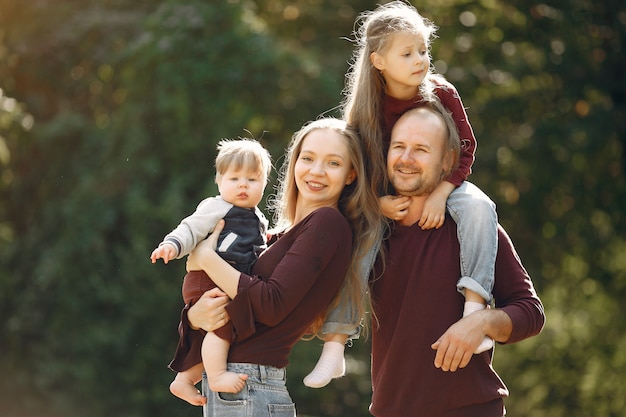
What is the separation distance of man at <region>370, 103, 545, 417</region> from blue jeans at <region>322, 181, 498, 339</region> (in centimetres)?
6

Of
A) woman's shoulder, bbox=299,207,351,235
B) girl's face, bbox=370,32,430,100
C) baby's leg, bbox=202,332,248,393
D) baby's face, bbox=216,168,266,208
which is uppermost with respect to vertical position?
girl's face, bbox=370,32,430,100

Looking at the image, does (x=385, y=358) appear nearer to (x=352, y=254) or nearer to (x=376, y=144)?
(x=352, y=254)

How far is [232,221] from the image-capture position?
3.15 metres

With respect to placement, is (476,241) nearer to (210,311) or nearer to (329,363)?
(329,363)

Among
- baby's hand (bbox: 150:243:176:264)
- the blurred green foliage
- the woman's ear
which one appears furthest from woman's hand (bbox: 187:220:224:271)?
the blurred green foliage

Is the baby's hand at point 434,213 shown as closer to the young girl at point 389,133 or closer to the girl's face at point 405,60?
the young girl at point 389,133

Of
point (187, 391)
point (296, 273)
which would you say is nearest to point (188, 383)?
point (187, 391)

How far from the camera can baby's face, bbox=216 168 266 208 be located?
3154 millimetres

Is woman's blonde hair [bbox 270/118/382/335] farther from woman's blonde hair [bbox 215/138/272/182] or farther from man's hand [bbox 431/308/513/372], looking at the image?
man's hand [bbox 431/308/513/372]

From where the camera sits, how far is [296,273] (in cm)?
298

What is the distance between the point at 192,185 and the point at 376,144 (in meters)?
6.76

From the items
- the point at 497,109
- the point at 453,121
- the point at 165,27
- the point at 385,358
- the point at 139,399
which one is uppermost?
the point at 165,27

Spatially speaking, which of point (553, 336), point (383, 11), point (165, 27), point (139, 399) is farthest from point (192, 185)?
point (383, 11)

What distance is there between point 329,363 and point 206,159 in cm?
700
